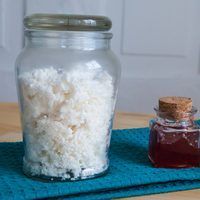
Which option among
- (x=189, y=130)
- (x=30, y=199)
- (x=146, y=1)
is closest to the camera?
(x=30, y=199)

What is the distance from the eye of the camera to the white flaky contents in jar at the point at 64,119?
59 cm

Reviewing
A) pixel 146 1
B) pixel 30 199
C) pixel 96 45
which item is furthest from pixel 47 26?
pixel 146 1

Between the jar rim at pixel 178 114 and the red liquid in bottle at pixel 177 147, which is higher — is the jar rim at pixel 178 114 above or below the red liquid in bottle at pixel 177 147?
above

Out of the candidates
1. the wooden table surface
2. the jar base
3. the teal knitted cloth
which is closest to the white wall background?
the wooden table surface

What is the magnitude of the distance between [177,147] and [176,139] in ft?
0.04

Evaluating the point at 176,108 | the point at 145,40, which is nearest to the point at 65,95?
the point at 176,108

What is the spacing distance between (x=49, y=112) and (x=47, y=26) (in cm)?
11

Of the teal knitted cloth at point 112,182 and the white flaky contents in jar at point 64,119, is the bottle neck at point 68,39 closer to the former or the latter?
the white flaky contents in jar at point 64,119

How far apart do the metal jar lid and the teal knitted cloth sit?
19 centimetres

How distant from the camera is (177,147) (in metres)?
0.65

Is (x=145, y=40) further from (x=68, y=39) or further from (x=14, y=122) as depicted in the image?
(x=68, y=39)

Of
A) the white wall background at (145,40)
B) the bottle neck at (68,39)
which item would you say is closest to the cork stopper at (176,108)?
the bottle neck at (68,39)

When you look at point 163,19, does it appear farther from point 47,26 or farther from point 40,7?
point 47,26

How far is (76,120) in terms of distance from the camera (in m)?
0.59
